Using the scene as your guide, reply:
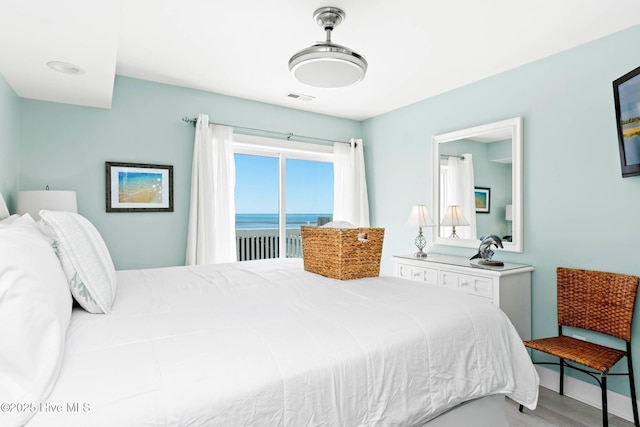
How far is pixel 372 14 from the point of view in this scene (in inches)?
87.2

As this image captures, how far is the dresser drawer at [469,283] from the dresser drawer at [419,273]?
3.5 inches

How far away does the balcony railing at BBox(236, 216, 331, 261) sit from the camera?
4094mm

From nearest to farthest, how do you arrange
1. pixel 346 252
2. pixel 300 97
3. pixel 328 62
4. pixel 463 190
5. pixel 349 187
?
pixel 346 252, pixel 328 62, pixel 463 190, pixel 300 97, pixel 349 187

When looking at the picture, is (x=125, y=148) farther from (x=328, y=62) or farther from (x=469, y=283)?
(x=469, y=283)

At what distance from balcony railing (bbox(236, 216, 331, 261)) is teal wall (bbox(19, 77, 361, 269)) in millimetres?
741

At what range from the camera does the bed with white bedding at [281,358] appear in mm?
824

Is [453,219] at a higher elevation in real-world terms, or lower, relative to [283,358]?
higher

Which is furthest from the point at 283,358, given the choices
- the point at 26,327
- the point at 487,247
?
the point at 487,247

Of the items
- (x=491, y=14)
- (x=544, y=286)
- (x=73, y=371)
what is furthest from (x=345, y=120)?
(x=73, y=371)

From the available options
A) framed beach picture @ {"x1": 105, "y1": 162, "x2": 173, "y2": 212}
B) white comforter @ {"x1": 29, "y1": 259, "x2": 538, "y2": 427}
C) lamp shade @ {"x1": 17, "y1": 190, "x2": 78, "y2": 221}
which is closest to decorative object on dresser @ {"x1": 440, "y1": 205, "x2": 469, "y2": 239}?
white comforter @ {"x1": 29, "y1": 259, "x2": 538, "y2": 427}

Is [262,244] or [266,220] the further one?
[266,220]

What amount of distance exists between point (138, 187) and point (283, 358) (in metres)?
2.91

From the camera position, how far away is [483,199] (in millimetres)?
3262

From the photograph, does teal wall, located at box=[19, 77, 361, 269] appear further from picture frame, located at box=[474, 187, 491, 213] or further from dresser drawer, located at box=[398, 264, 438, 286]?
picture frame, located at box=[474, 187, 491, 213]
